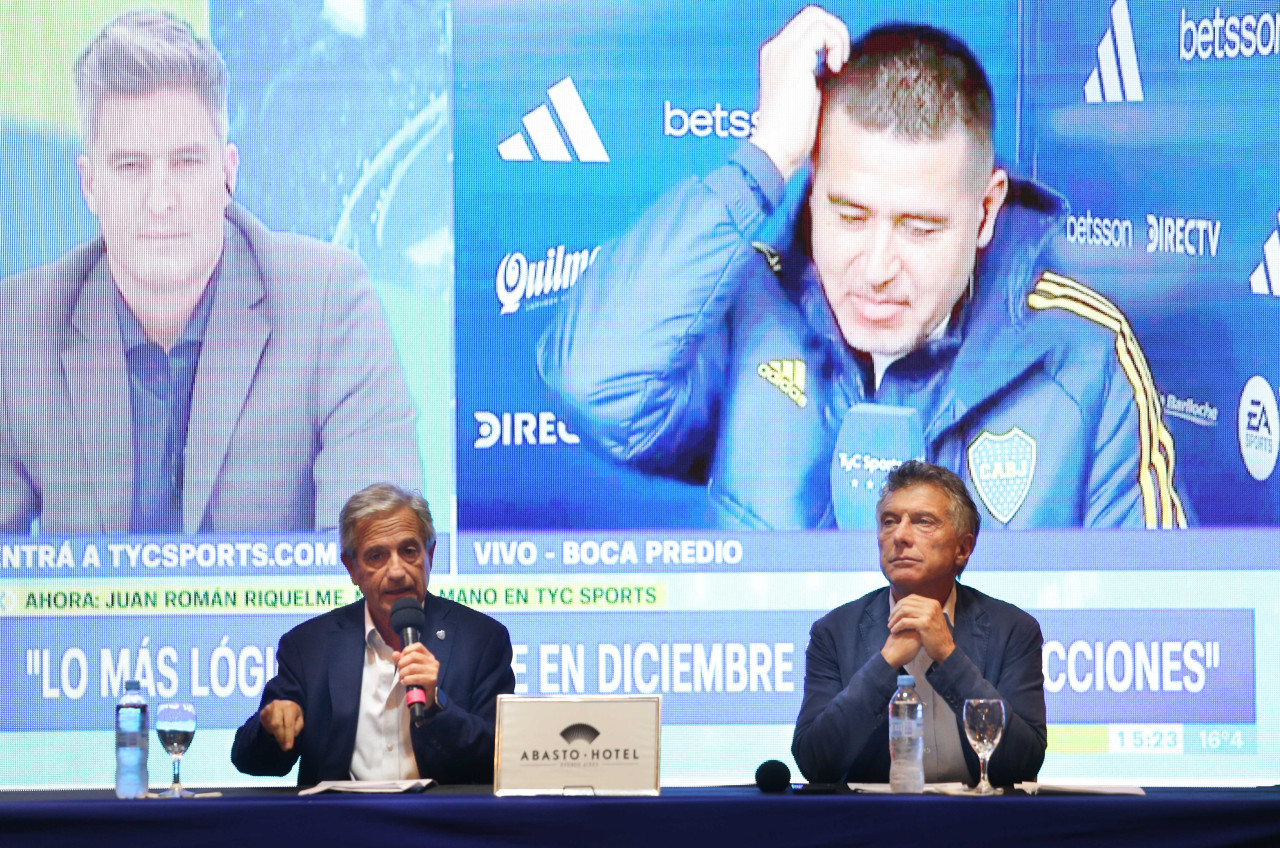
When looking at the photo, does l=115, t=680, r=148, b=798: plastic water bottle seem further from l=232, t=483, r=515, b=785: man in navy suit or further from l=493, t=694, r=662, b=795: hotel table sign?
l=493, t=694, r=662, b=795: hotel table sign

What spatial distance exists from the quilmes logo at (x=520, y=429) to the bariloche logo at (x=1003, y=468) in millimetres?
1148

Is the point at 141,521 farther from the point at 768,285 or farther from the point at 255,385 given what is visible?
the point at 768,285

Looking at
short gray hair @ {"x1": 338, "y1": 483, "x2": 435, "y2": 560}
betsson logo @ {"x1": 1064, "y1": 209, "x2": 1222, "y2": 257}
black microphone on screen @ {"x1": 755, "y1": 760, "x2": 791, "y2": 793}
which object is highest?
betsson logo @ {"x1": 1064, "y1": 209, "x2": 1222, "y2": 257}

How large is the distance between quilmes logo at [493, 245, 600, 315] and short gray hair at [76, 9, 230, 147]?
0.91 m

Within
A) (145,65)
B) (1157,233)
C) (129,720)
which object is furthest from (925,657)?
(145,65)

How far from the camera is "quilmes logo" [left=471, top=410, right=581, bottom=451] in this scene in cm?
427

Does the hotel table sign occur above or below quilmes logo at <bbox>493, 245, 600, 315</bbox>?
below

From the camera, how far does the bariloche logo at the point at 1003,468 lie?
4.25 meters

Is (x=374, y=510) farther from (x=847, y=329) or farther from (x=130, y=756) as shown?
(x=847, y=329)

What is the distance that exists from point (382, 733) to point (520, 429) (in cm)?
126

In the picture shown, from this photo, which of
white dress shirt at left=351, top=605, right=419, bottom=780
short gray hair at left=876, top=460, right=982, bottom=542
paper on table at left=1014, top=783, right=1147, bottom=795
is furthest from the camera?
short gray hair at left=876, top=460, right=982, bottom=542

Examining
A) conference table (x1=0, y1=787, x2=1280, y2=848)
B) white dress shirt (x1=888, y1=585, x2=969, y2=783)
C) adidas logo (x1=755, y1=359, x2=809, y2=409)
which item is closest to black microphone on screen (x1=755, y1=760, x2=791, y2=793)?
conference table (x1=0, y1=787, x2=1280, y2=848)

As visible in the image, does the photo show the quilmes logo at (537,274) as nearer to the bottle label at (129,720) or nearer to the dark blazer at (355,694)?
the dark blazer at (355,694)

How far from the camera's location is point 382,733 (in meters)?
3.22
